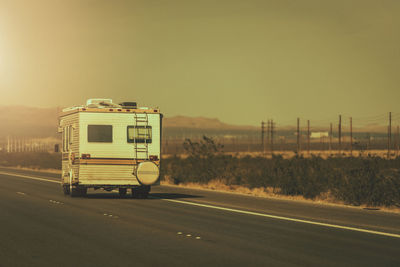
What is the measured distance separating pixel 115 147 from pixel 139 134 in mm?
918

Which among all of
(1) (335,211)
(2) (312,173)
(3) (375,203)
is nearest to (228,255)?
(1) (335,211)

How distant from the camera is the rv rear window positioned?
74.8 feet

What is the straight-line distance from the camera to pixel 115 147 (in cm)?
2302

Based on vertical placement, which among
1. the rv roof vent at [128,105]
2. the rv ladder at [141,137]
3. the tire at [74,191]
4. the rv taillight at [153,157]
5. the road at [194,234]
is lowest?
the road at [194,234]

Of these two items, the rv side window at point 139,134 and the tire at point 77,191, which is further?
the tire at point 77,191

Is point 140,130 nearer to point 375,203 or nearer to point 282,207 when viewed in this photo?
point 282,207

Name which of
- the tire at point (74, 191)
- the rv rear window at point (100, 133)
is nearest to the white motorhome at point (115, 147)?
the rv rear window at point (100, 133)

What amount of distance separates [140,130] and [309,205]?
6.23m

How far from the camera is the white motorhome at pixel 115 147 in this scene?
22.8 m

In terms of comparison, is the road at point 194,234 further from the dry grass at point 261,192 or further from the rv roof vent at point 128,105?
the rv roof vent at point 128,105

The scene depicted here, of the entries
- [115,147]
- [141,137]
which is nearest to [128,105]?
[141,137]

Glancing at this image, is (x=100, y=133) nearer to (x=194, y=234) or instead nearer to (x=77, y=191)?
(x=77, y=191)

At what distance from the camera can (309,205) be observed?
21031 mm

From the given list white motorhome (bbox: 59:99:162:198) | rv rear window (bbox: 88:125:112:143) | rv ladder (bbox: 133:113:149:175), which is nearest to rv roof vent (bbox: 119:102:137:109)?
white motorhome (bbox: 59:99:162:198)
